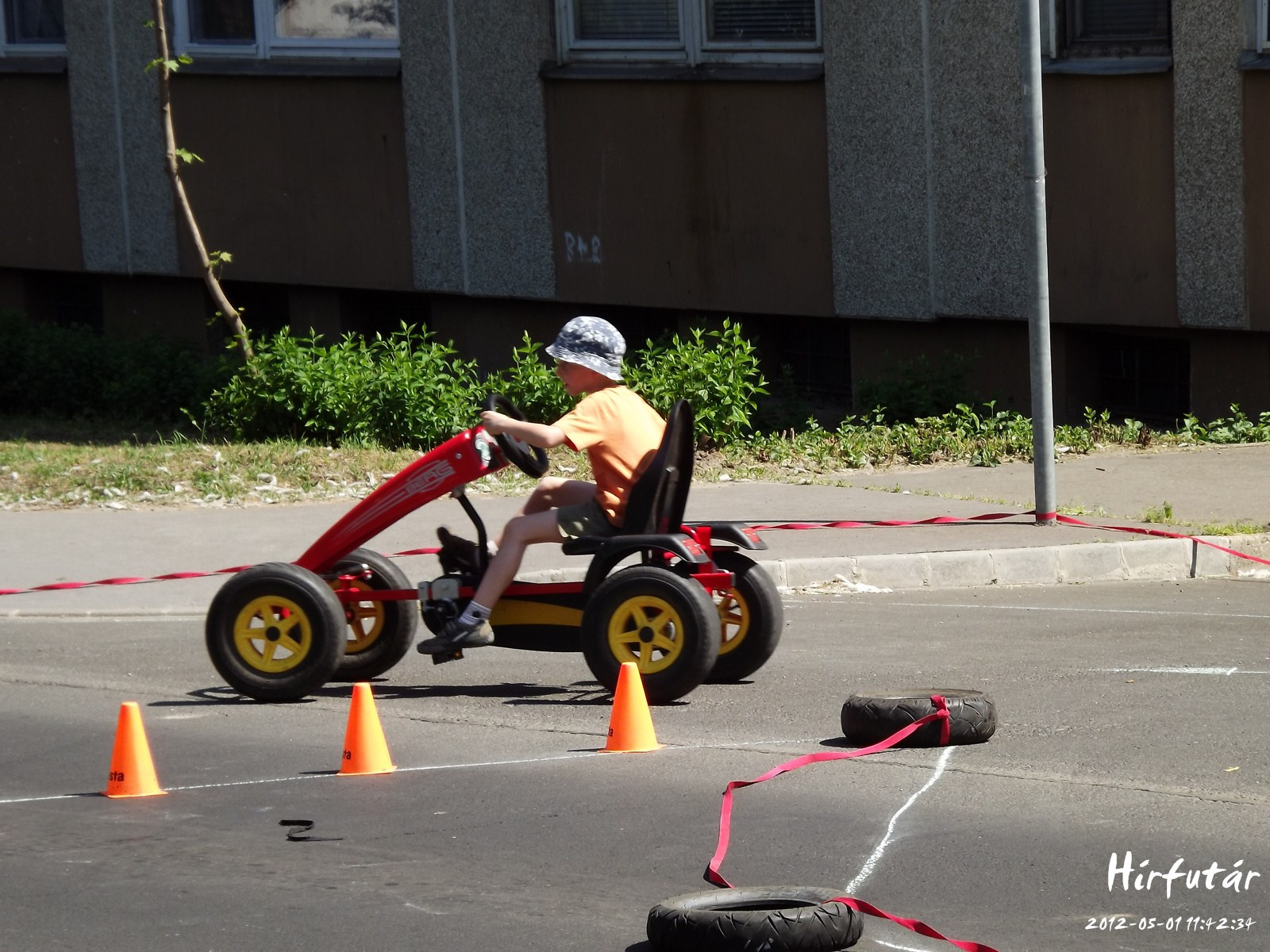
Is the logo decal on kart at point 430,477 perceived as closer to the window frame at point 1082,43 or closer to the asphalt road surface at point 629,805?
the asphalt road surface at point 629,805

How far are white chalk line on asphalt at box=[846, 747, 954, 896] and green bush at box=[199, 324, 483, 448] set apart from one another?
7.86 metres

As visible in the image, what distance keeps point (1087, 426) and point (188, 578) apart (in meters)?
6.91

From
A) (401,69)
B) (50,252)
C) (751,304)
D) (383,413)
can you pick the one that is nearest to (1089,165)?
(751,304)

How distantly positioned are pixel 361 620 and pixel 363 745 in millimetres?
1607

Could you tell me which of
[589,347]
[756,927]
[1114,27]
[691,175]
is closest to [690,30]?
[691,175]

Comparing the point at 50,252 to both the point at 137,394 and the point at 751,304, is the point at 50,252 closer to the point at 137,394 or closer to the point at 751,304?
the point at 137,394

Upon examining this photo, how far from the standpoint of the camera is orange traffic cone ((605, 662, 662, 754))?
258 inches

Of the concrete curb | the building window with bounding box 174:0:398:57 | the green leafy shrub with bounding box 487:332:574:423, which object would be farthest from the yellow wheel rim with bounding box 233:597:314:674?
the building window with bounding box 174:0:398:57

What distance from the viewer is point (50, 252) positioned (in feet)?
70.6

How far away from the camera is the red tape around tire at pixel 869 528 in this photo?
32.9 ft

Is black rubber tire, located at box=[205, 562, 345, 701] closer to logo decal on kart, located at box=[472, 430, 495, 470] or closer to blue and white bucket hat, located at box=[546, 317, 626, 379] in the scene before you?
logo decal on kart, located at box=[472, 430, 495, 470]

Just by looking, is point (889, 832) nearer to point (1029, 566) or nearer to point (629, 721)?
→ point (629, 721)

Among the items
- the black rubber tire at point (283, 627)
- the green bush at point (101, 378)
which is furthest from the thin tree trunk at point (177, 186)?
the black rubber tire at point (283, 627)

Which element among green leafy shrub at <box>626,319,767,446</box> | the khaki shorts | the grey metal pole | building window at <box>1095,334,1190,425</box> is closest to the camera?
the khaki shorts
